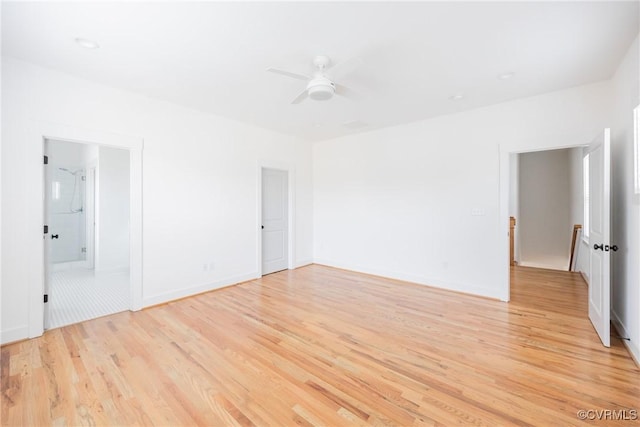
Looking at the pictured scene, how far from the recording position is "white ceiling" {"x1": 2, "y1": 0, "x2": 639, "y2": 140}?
2023 millimetres

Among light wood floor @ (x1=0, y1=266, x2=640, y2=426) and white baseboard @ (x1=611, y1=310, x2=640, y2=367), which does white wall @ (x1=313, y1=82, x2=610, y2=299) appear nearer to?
light wood floor @ (x1=0, y1=266, x2=640, y2=426)

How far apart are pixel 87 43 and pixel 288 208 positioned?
397cm

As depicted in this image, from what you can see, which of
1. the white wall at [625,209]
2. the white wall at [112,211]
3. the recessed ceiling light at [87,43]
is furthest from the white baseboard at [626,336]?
the white wall at [112,211]

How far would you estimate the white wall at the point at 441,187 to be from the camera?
3547 mm

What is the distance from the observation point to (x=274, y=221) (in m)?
5.57

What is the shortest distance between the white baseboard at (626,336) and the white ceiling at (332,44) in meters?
2.70

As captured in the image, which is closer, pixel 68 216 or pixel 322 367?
pixel 322 367

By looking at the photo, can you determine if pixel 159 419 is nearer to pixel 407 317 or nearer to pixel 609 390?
pixel 407 317

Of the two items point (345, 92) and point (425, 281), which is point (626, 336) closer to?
point (425, 281)

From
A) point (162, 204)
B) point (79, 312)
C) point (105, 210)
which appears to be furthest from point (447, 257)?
point (105, 210)

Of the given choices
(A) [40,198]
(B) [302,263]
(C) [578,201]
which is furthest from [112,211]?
(C) [578,201]

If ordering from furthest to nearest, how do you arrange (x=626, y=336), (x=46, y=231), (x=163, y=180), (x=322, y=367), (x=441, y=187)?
(x=441, y=187) → (x=163, y=180) → (x=46, y=231) → (x=626, y=336) → (x=322, y=367)

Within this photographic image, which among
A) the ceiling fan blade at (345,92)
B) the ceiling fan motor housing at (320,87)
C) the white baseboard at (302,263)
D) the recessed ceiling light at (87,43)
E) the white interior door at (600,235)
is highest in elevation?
the ceiling fan blade at (345,92)

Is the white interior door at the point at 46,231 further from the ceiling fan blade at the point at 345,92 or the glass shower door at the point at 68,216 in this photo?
the glass shower door at the point at 68,216
